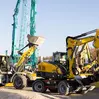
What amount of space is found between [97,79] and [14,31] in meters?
33.1

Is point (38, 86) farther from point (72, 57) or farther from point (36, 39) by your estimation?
point (36, 39)

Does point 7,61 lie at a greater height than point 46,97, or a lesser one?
greater

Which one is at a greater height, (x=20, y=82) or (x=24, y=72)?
→ (x=24, y=72)

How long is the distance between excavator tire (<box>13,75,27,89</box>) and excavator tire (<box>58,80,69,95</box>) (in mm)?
3833

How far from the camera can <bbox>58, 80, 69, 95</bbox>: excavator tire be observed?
19.2 meters

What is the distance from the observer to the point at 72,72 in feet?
64.4

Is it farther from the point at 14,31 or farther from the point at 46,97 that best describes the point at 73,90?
the point at 14,31

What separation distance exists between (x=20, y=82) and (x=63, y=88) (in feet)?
14.7

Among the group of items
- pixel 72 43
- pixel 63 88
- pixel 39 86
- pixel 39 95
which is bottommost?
pixel 39 95

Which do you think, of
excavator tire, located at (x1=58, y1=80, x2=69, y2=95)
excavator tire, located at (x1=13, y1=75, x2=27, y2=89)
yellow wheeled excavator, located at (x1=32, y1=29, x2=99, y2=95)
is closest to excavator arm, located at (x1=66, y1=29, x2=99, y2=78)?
yellow wheeled excavator, located at (x1=32, y1=29, x2=99, y2=95)

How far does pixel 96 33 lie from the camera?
1880cm

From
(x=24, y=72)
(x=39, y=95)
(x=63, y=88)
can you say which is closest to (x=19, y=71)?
(x=24, y=72)

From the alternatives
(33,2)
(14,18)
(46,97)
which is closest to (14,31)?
(14,18)

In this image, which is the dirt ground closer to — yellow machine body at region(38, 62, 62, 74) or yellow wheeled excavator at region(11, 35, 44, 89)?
yellow machine body at region(38, 62, 62, 74)
